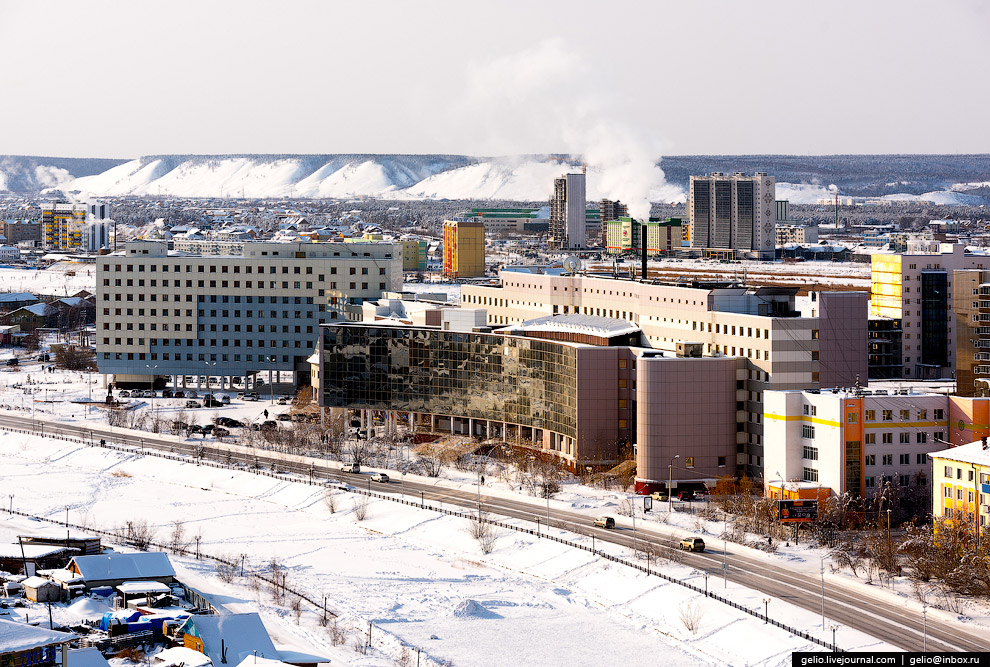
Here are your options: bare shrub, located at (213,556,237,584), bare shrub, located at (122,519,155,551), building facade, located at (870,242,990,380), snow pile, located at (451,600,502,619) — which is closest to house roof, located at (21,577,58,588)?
bare shrub, located at (213,556,237,584)

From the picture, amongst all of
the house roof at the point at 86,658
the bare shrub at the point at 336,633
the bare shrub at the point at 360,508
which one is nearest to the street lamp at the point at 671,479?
the bare shrub at the point at 360,508

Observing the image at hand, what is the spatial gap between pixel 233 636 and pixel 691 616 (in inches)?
462

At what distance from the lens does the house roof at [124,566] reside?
43.1 meters

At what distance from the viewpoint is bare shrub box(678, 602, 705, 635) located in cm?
3984

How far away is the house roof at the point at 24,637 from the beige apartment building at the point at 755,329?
2923cm

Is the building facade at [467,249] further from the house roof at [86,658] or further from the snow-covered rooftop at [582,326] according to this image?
the house roof at [86,658]

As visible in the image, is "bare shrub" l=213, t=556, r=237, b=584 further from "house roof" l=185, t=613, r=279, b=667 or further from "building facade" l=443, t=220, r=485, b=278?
"building facade" l=443, t=220, r=485, b=278

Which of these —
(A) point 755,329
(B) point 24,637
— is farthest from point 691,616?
(A) point 755,329

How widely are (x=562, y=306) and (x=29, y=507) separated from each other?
30.7 metres

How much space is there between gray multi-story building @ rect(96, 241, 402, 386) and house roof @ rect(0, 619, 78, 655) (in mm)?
50646

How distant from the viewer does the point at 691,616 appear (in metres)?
40.3

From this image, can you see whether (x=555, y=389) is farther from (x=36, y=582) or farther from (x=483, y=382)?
(x=36, y=582)

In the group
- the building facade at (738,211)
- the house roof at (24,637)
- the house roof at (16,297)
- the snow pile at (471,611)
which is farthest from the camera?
the building facade at (738,211)

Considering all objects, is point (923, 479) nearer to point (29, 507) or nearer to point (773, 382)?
point (773, 382)
